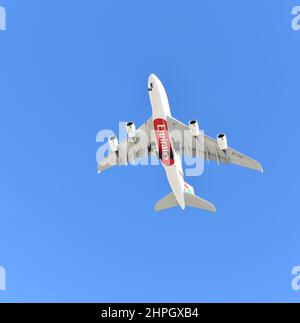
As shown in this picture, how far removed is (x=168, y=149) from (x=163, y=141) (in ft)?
2.39

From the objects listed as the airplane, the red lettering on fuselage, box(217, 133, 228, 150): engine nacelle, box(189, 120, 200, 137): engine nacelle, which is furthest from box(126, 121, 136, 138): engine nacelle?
box(217, 133, 228, 150): engine nacelle

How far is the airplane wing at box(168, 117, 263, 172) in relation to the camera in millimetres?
55594

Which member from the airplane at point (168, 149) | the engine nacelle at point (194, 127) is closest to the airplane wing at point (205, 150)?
the airplane at point (168, 149)

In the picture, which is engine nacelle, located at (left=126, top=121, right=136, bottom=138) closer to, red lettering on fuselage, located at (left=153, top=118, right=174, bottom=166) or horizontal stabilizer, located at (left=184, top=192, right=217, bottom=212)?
red lettering on fuselage, located at (left=153, top=118, right=174, bottom=166)

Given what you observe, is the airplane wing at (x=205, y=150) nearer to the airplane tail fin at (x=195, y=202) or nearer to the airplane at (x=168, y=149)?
the airplane at (x=168, y=149)

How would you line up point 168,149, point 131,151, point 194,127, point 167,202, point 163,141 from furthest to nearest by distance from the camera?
point 167,202
point 131,151
point 168,149
point 163,141
point 194,127

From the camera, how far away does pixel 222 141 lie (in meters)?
54.4

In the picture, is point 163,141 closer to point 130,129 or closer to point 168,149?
point 168,149

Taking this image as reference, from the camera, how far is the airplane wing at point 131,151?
57.6m

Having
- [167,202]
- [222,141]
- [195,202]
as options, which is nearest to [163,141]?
[222,141]

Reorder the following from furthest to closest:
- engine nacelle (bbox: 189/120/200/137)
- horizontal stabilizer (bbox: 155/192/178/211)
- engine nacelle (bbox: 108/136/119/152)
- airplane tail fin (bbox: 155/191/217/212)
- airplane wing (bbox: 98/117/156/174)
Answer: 1. horizontal stabilizer (bbox: 155/192/178/211)
2. airplane tail fin (bbox: 155/191/217/212)
3. airplane wing (bbox: 98/117/156/174)
4. engine nacelle (bbox: 108/136/119/152)
5. engine nacelle (bbox: 189/120/200/137)
